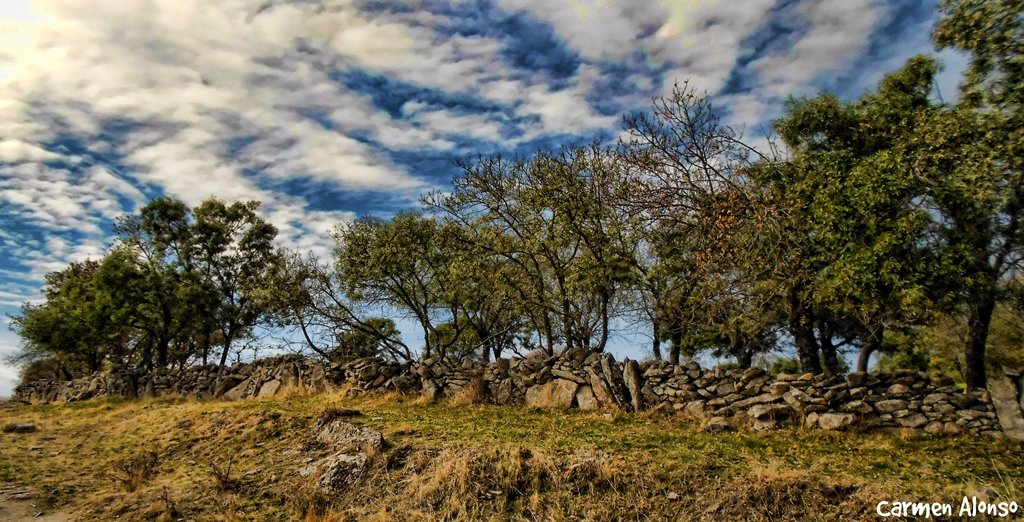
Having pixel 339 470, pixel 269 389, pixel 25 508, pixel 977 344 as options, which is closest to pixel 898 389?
pixel 977 344

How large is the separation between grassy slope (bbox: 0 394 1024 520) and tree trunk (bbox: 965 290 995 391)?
4.95m

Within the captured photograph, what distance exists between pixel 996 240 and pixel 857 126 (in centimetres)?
462

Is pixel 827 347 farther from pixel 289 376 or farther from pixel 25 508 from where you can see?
pixel 25 508

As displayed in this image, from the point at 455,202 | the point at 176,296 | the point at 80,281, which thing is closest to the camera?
the point at 455,202

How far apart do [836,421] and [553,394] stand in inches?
294

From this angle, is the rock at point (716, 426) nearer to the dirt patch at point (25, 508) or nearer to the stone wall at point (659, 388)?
the stone wall at point (659, 388)

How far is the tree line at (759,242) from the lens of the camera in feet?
42.4

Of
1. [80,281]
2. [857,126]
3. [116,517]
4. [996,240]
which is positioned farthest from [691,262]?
[80,281]

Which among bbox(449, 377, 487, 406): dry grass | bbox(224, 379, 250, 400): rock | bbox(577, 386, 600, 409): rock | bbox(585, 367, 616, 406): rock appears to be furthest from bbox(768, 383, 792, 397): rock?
bbox(224, 379, 250, 400): rock

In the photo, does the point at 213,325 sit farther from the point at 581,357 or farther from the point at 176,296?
the point at 581,357

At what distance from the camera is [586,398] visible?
15625 mm

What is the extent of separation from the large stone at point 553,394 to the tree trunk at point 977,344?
10.9 meters

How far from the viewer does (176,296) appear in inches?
1228

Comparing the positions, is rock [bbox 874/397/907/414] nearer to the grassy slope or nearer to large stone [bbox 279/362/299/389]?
the grassy slope
